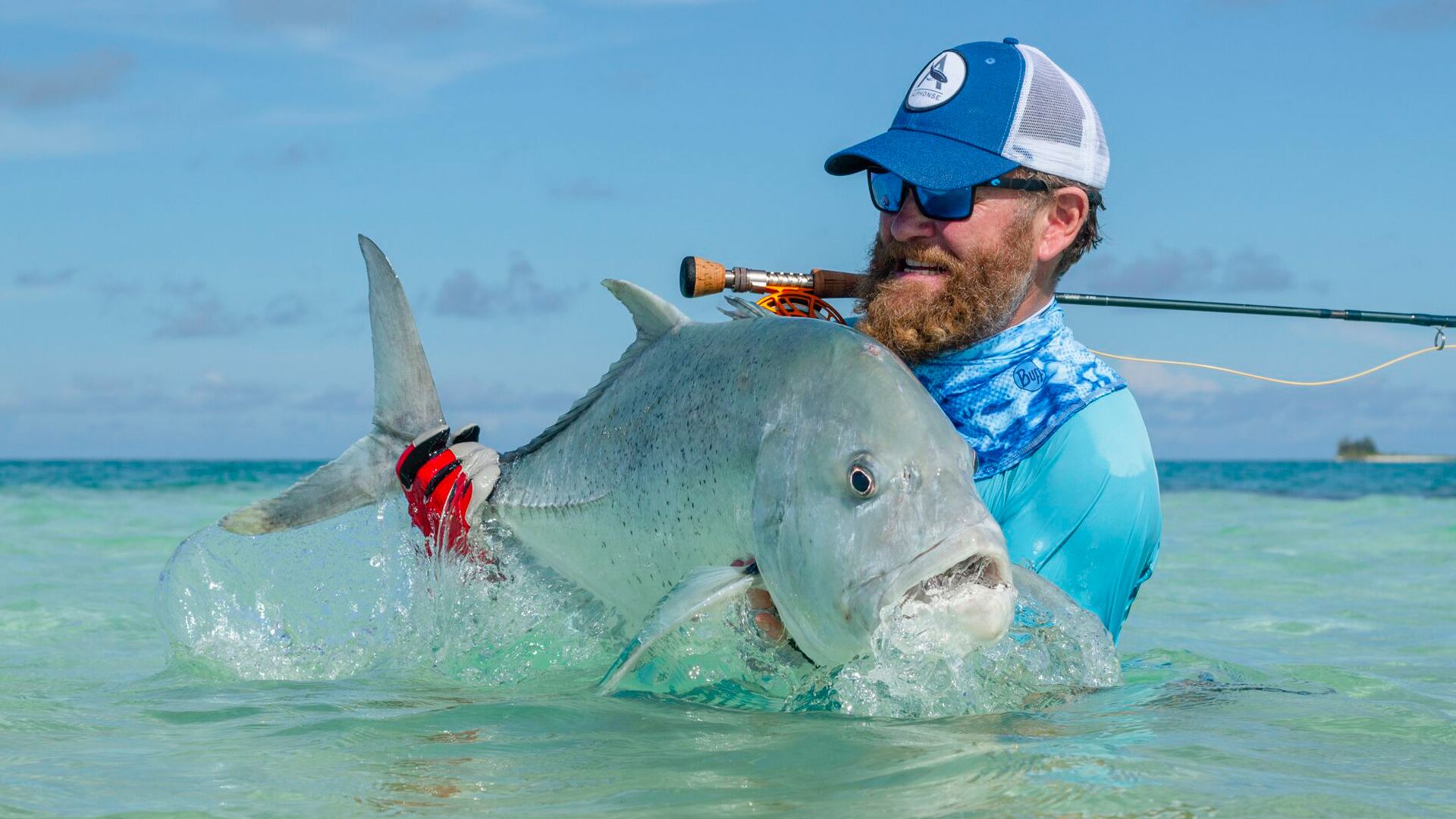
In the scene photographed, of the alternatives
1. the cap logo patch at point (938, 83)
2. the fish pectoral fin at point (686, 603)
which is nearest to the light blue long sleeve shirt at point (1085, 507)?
the fish pectoral fin at point (686, 603)

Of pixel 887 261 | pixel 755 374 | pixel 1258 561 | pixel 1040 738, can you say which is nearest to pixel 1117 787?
pixel 1040 738

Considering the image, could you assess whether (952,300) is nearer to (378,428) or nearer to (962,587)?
(962,587)

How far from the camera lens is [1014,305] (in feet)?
12.1

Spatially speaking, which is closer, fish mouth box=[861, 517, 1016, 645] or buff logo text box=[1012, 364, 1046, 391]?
fish mouth box=[861, 517, 1016, 645]

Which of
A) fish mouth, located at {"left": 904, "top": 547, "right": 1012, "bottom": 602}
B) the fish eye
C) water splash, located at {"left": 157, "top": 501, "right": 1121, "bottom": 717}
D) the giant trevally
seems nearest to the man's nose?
the giant trevally

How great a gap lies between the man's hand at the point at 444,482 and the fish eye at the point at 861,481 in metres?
1.76

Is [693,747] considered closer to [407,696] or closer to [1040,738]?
[1040,738]

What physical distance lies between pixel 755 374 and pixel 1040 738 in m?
1.05

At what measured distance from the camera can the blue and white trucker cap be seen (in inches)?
140

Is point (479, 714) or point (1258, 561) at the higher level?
point (479, 714)

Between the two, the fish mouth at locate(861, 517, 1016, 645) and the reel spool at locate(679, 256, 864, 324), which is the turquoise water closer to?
the fish mouth at locate(861, 517, 1016, 645)

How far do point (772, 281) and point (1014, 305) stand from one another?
72 centimetres

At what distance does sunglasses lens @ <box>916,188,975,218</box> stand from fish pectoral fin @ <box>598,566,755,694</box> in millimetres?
1271

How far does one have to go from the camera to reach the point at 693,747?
3045mm
